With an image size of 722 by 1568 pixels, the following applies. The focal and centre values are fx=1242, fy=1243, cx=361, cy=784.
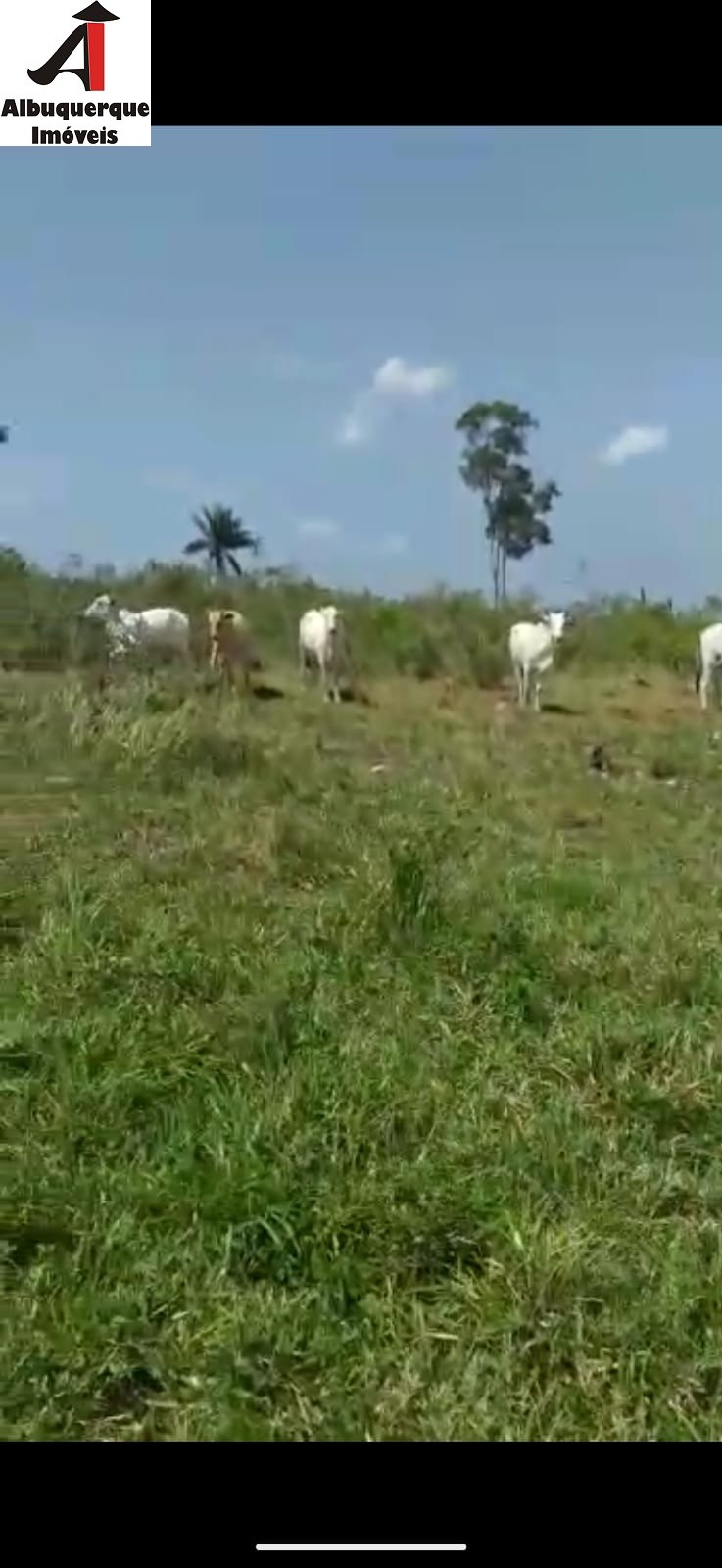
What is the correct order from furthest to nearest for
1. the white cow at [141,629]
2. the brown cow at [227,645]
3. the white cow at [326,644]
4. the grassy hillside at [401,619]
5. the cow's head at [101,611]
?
the grassy hillside at [401,619]
the white cow at [326,644]
the brown cow at [227,645]
the cow's head at [101,611]
the white cow at [141,629]

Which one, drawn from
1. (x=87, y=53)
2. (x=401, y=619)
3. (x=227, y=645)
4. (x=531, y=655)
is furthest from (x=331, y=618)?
(x=87, y=53)

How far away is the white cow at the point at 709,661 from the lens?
1170 centimetres

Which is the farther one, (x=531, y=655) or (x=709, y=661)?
(x=709, y=661)

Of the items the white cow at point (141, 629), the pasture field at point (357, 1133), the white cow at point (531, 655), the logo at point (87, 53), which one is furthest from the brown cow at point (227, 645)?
the logo at point (87, 53)

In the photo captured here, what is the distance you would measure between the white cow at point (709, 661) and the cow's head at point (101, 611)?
Result: 5.57 m

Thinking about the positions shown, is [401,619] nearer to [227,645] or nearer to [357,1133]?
[227,645]

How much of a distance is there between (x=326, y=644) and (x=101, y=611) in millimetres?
2105

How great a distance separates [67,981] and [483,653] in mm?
10030

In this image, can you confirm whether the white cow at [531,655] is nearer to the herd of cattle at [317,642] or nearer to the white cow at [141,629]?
the herd of cattle at [317,642]

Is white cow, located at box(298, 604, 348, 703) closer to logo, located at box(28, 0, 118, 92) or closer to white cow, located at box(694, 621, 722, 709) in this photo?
white cow, located at box(694, 621, 722, 709)

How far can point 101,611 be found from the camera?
11492 millimetres

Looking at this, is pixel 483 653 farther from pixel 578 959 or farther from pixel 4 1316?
pixel 4 1316

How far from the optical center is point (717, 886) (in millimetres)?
4430

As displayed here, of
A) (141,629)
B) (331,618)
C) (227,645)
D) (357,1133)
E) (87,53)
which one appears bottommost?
(357,1133)
